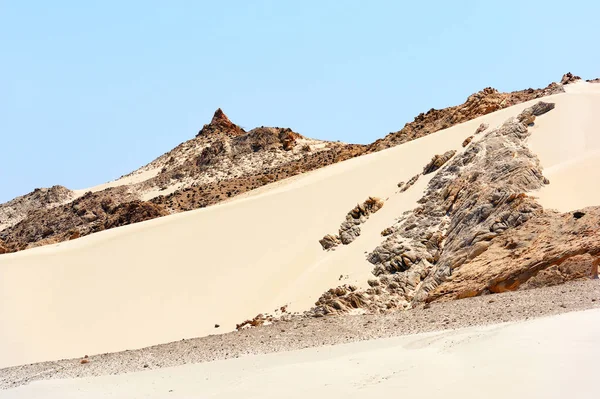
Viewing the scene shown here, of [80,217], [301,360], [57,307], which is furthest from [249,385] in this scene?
[80,217]

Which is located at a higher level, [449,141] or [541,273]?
[449,141]

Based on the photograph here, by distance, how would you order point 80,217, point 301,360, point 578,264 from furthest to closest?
point 80,217 < point 578,264 < point 301,360

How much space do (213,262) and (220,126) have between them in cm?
4099

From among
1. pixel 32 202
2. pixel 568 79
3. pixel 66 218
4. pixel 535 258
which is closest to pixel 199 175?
pixel 66 218

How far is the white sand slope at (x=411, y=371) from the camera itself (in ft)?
27.5

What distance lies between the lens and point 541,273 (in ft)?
49.7

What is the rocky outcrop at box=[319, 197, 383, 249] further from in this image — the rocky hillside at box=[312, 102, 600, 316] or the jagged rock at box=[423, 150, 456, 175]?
the jagged rock at box=[423, 150, 456, 175]

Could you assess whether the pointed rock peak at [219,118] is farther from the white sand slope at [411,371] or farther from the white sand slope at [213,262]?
the white sand slope at [411,371]

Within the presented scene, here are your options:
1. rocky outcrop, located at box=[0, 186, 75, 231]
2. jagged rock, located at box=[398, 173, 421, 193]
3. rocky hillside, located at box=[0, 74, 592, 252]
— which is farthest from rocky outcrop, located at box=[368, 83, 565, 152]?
rocky outcrop, located at box=[0, 186, 75, 231]

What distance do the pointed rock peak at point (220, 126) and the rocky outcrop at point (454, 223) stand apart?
4314cm

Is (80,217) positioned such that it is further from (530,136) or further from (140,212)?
(530,136)

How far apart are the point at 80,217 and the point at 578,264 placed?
42736 mm

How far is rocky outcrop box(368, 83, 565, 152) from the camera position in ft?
110

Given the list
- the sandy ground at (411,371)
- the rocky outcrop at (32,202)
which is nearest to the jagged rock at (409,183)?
the sandy ground at (411,371)
